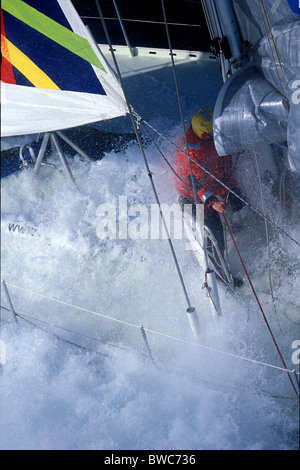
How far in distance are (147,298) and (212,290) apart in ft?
1.85

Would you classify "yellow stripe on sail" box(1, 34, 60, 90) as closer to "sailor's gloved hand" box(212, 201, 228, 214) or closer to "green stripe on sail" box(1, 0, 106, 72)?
"green stripe on sail" box(1, 0, 106, 72)

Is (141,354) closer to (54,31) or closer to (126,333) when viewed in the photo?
(126,333)

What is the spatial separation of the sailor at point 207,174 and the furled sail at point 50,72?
48 centimetres

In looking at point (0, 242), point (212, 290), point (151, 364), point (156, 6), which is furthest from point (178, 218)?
point (156, 6)

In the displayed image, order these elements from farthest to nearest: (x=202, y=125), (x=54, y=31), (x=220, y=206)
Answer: (x=202, y=125)
(x=220, y=206)
(x=54, y=31)

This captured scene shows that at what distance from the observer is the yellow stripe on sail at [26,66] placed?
268cm

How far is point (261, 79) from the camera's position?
2736 millimetres

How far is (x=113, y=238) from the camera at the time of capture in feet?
11.2

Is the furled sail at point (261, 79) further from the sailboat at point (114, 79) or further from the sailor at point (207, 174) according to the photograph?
the sailor at point (207, 174)

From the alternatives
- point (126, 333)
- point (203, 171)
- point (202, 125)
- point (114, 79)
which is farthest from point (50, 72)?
point (126, 333)

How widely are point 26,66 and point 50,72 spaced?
12 cm

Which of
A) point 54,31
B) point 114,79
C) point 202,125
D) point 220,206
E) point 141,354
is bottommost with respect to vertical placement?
point 141,354

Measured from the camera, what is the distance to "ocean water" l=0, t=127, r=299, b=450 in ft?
7.66

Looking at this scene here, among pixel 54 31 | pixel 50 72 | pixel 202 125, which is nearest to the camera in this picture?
pixel 54 31
